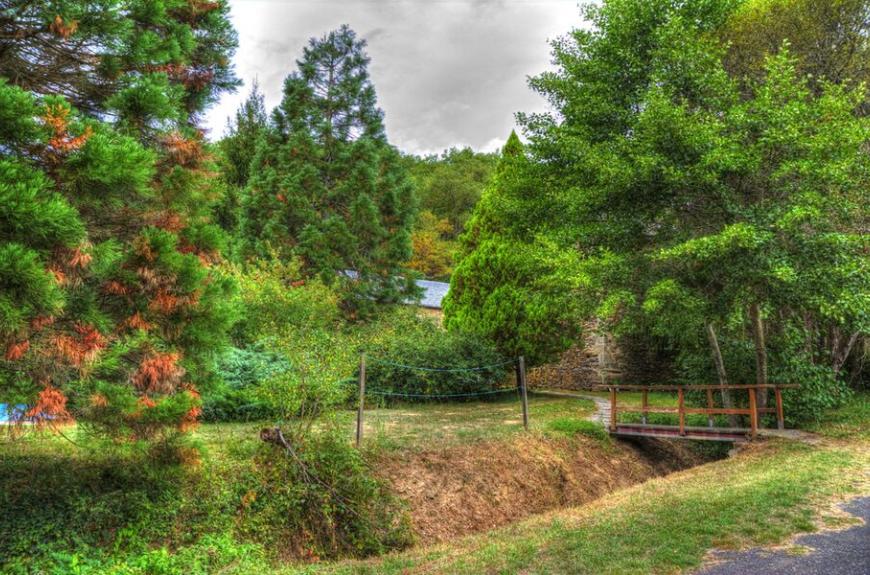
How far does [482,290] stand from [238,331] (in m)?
6.46

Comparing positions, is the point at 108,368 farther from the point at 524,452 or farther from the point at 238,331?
the point at 238,331

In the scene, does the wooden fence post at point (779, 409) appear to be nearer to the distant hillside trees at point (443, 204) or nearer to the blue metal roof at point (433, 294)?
the blue metal roof at point (433, 294)

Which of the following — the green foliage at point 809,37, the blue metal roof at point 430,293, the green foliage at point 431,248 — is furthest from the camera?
the green foliage at point 431,248

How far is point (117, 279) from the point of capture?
4.25m

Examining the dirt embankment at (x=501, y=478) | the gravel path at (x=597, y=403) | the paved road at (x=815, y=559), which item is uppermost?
the paved road at (x=815, y=559)

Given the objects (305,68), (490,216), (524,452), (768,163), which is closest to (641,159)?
(768,163)

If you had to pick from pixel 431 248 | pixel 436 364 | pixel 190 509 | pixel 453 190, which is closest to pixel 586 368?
pixel 436 364

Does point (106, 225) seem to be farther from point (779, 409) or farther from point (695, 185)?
point (779, 409)

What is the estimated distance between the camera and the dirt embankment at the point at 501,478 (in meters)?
6.57

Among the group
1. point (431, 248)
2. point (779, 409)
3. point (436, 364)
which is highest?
point (431, 248)

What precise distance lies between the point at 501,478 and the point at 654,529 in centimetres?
285

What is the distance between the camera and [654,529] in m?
4.79

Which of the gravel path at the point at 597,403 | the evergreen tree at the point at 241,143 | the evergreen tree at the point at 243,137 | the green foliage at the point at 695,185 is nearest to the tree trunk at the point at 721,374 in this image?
the green foliage at the point at 695,185

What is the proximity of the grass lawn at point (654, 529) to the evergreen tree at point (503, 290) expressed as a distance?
5324 millimetres
